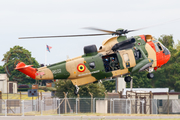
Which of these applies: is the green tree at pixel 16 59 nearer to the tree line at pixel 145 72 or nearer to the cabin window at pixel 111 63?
the tree line at pixel 145 72

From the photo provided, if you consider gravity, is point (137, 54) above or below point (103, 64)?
above

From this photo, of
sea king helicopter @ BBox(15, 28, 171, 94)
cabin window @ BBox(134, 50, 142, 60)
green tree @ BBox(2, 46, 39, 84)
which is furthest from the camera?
→ green tree @ BBox(2, 46, 39, 84)

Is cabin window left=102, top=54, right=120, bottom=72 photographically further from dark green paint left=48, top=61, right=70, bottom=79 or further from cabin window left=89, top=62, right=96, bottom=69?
dark green paint left=48, top=61, right=70, bottom=79

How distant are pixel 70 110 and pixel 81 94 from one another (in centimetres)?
904

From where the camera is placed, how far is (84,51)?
33.5 meters

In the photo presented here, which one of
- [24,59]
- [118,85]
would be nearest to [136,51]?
[118,85]

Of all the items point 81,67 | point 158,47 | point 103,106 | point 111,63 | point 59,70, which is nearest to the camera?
point 81,67

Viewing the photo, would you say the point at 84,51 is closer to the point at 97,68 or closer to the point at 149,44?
the point at 97,68

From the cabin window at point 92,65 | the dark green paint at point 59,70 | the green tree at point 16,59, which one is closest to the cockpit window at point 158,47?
the cabin window at point 92,65

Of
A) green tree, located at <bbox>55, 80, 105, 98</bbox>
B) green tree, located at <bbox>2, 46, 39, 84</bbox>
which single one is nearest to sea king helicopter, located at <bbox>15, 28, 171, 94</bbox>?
green tree, located at <bbox>55, 80, 105, 98</bbox>

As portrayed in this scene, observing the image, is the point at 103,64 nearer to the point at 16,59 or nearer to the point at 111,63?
the point at 111,63

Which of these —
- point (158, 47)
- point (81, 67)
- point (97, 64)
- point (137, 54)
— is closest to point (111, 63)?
point (97, 64)

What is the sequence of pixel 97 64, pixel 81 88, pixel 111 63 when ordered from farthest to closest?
pixel 81 88
pixel 111 63
pixel 97 64

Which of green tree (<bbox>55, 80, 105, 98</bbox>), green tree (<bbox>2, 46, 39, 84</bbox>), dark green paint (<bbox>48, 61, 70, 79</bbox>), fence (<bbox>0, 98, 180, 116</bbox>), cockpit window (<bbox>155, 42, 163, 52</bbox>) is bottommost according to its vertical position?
fence (<bbox>0, 98, 180, 116</bbox>)
